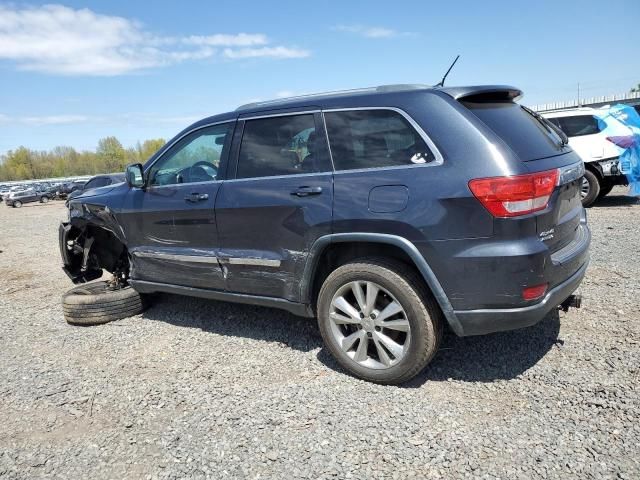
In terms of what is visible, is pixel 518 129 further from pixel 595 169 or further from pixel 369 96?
pixel 595 169

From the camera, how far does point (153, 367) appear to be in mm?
3697

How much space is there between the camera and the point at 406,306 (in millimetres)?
2941

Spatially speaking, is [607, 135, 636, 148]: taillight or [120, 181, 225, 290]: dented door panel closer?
[120, 181, 225, 290]: dented door panel

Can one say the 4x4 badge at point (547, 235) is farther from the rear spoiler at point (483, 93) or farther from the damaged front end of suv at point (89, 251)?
the damaged front end of suv at point (89, 251)

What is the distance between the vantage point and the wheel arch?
2.84 metres

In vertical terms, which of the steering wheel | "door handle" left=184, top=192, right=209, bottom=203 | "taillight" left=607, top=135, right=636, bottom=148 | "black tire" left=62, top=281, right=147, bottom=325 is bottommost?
"black tire" left=62, top=281, right=147, bottom=325

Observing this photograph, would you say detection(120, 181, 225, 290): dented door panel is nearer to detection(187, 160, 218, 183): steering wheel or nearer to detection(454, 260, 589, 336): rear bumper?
detection(187, 160, 218, 183): steering wheel

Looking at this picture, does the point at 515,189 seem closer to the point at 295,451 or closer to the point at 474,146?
the point at 474,146

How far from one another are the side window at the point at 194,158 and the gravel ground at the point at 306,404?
1.43 meters

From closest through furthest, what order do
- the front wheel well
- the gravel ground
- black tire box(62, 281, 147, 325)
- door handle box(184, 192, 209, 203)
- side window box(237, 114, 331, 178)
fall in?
the gravel ground → side window box(237, 114, 331, 178) → door handle box(184, 192, 209, 203) → black tire box(62, 281, 147, 325) → the front wheel well

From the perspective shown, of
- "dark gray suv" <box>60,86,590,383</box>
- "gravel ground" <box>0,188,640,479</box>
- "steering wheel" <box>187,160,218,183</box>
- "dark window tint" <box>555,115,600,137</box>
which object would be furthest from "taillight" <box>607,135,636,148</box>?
"steering wheel" <box>187,160,218,183</box>

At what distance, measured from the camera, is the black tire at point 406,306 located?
2.92 metres

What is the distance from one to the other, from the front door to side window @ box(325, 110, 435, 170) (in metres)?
1.07

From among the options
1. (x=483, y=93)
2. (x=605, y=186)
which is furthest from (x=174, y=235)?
(x=605, y=186)
